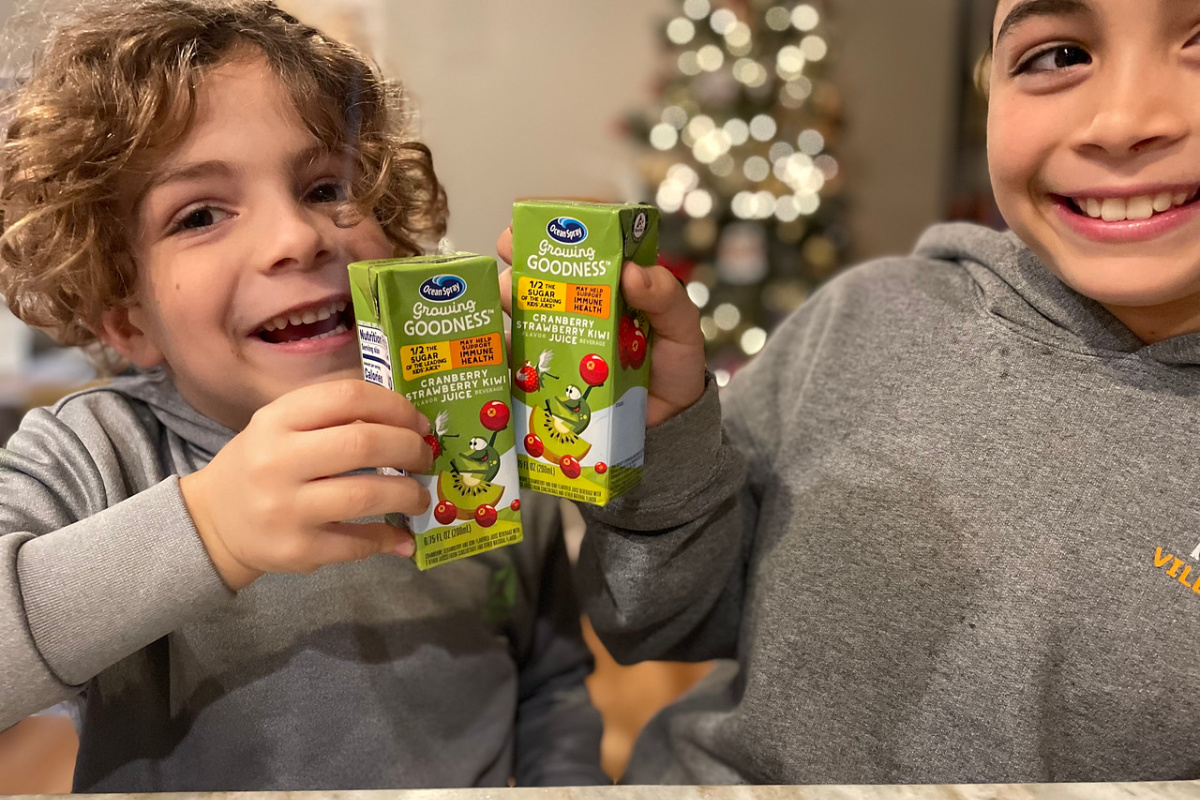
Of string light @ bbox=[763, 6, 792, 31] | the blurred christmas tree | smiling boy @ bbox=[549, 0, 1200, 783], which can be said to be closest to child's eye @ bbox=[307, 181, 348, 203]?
smiling boy @ bbox=[549, 0, 1200, 783]

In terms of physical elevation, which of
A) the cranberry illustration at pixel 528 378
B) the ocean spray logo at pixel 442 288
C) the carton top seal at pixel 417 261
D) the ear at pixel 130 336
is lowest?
the cranberry illustration at pixel 528 378

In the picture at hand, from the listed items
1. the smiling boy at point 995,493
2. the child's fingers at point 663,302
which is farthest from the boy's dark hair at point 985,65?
the child's fingers at point 663,302

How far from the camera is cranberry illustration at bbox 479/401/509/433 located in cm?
56

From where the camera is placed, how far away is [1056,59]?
630 mm

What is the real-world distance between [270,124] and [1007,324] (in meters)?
0.61

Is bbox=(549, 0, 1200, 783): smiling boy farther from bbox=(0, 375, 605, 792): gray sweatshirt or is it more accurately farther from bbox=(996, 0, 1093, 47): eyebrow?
bbox=(0, 375, 605, 792): gray sweatshirt

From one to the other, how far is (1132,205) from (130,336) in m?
0.76

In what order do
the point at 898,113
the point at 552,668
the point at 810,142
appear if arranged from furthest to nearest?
1. the point at 898,113
2. the point at 810,142
3. the point at 552,668

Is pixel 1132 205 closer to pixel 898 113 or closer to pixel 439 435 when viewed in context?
pixel 439 435

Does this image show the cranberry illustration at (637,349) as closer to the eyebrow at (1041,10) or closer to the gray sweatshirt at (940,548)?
the gray sweatshirt at (940,548)

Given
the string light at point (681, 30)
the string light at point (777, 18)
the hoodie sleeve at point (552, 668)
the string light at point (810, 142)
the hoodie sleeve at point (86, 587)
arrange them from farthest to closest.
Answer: the string light at point (810, 142) → the string light at point (777, 18) → the string light at point (681, 30) → the hoodie sleeve at point (552, 668) → the hoodie sleeve at point (86, 587)

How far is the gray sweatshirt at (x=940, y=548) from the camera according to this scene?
25.1 inches

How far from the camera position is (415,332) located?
53 centimetres

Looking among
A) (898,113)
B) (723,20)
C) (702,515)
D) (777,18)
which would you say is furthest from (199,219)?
(898,113)
